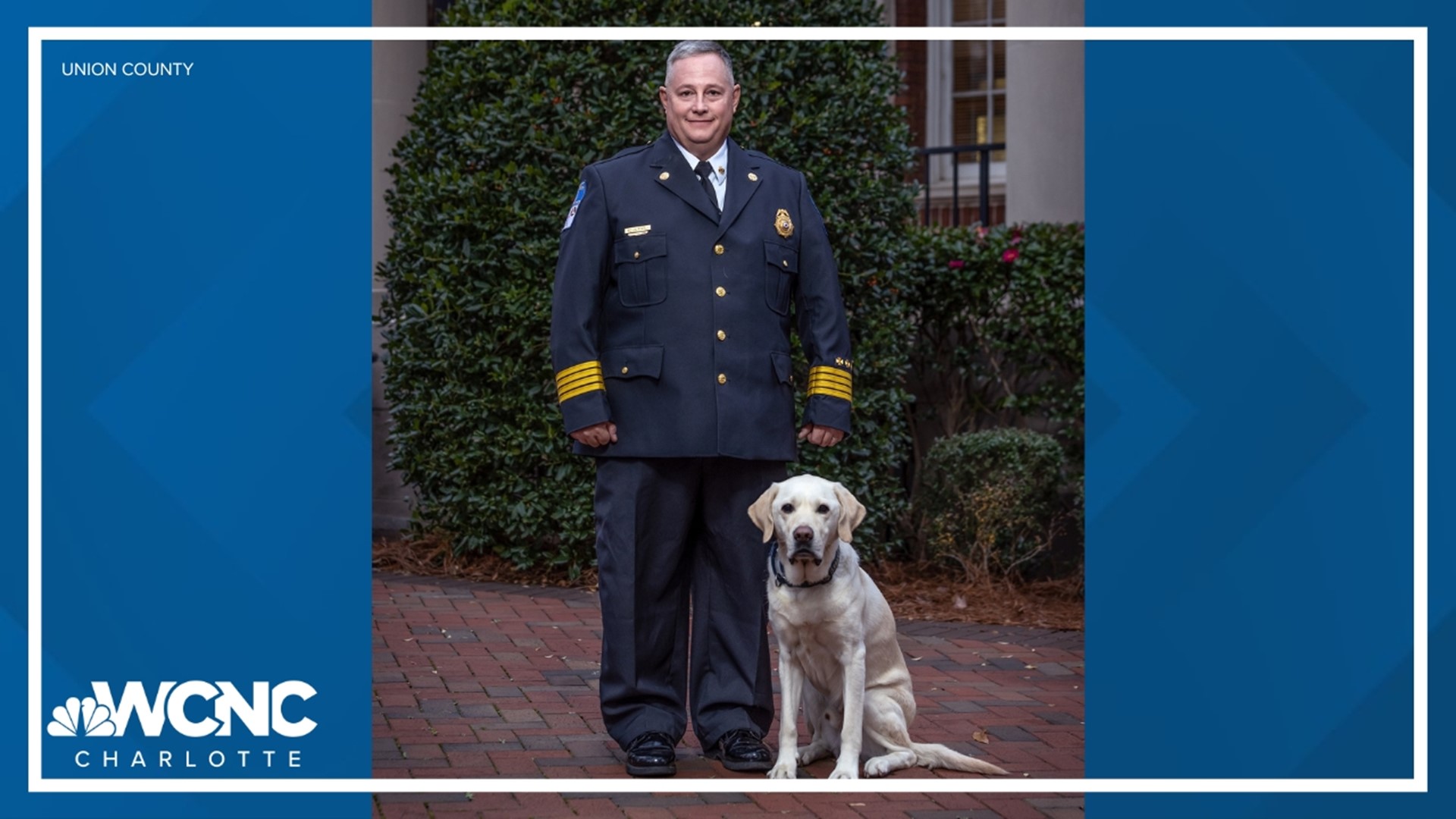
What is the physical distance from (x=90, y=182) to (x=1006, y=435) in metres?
5.05

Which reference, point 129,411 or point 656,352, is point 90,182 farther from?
point 656,352

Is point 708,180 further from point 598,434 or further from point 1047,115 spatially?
point 1047,115

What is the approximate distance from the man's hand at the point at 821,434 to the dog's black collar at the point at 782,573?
327 mm

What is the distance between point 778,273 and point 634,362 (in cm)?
48

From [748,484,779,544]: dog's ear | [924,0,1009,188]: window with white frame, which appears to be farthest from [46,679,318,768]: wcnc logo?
[924,0,1009,188]: window with white frame

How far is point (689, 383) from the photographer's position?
466 centimetres

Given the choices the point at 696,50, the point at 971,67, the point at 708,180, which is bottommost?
the point at 708,180

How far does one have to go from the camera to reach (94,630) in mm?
3779

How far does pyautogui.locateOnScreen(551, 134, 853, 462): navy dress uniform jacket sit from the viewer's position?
466cm

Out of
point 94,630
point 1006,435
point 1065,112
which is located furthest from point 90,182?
point 1065,112

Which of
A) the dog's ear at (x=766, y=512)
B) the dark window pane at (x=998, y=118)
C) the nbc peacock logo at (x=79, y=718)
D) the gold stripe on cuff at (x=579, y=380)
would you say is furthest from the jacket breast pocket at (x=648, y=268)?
the dark window pane at (x=998, y=118)

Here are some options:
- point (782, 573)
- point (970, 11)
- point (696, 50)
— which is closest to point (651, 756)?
point (782, 573)

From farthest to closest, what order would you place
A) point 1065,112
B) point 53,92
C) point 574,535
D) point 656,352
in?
point 1065,112 → point 574,535 → point 656,352 → point 53,92

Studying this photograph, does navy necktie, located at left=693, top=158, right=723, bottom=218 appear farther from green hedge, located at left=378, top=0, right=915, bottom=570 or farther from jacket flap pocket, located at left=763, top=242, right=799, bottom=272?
green hedge, located at left=378, top=0, right=915, bottom=570
